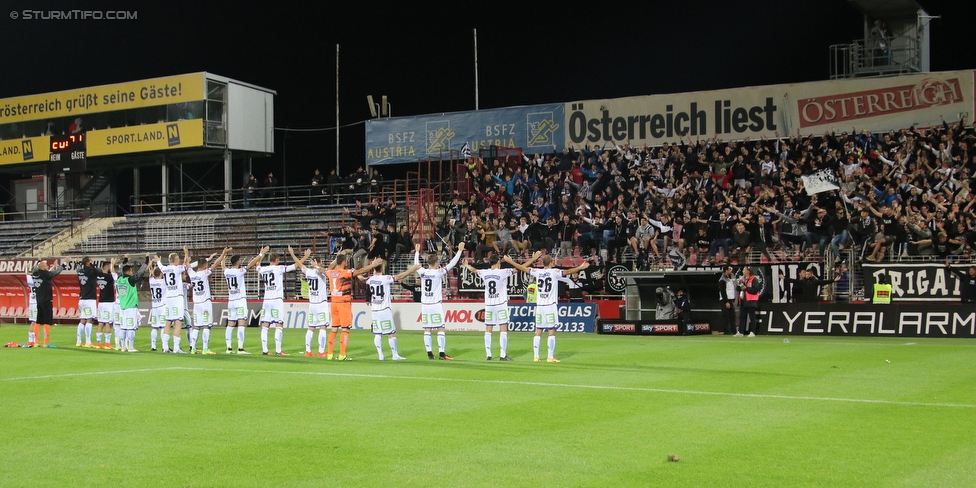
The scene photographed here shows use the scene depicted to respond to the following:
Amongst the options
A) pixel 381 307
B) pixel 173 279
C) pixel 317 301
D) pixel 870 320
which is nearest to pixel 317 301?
pixel 317 301

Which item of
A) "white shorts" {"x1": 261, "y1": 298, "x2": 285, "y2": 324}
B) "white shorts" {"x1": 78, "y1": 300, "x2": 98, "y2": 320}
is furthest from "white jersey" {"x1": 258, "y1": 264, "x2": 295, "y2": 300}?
"white shorts" {"x1": 78, "y1": 300, "x2": 98, "y2": 320}

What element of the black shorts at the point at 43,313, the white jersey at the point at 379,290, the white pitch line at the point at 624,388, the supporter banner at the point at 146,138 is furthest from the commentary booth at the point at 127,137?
the white pitch line at the point at 624,388

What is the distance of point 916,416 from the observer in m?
11.8

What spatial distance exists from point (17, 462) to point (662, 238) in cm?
2573

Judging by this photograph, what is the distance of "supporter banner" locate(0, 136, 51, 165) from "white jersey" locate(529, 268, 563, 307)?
139 ft

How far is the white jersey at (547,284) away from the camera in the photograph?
20000 millimetres

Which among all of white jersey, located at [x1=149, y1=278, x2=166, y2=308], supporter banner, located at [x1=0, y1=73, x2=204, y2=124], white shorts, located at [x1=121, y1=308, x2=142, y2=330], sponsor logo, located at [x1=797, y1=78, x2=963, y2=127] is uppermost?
supporter banner, located at [x1=0, y1=73, x2=204, y2=124]

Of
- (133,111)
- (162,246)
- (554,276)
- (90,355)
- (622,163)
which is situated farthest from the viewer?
(133,111)

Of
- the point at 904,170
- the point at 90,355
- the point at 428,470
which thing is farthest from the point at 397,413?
the point at 904,170

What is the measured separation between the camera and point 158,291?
24625 millimetres

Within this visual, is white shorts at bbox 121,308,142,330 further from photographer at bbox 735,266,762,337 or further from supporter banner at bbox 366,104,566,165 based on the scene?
supporter banner at bbox 366,104,566,165

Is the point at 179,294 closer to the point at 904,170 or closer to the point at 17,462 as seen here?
the point at 17,462

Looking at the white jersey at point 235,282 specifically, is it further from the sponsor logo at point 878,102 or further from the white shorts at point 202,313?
the sponsor logo at point 878,102

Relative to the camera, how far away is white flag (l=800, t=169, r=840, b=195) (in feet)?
101
